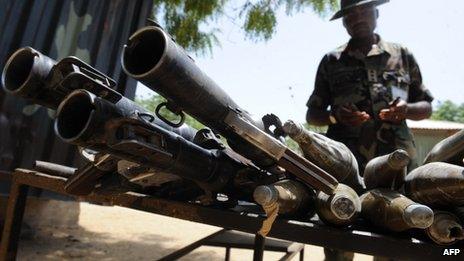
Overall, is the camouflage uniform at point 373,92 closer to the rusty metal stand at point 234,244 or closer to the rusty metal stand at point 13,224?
the rusty metal stand at point 234,244

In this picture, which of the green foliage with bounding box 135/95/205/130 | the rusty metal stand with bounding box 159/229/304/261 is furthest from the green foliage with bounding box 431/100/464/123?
the rusty metal stand with bounding box 159/229/304/261

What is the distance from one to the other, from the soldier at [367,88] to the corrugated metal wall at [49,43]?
230 centimetres

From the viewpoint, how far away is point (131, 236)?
4.63 metres

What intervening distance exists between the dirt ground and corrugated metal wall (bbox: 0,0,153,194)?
748 millimetres

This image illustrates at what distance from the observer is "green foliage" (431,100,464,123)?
3385 centimetres

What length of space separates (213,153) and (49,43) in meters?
2.87

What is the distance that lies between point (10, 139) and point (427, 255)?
10.4 ft

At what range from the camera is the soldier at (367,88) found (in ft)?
7.19

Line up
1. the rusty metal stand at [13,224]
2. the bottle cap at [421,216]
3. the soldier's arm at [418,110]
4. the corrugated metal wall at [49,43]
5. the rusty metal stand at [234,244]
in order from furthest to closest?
the corrugated metal wall at [49,43] → the rusty metal stand at [234,244] → the soldier's arm at [418,110] → the rusty metal stand at [13,224] → the bottle cap at [421,216]

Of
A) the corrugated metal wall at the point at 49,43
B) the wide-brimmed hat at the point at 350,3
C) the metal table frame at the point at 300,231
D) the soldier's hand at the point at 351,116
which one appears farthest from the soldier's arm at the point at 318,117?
the corrugated metal wall at the point at 49,43

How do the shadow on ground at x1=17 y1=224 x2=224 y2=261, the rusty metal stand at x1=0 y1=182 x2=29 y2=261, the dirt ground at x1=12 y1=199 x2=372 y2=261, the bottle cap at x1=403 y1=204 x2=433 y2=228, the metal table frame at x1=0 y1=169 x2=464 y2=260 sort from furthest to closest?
the dirt ground at x1=12 y1=199 x2=372 y2=261
the shadow on ground at x1=17 y1=224 x2=224 y2=261
the rusty metal stand at x1=0 y1=182 x2=29 y2=261
the metal table frame at x1=0 y1=169 x2=464 y2=260
the bottle cap at x1=403 y1=204 x2=433 y2=228

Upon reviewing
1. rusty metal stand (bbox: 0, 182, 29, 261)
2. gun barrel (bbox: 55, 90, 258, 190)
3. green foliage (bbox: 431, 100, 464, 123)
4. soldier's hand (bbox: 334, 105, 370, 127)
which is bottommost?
rusty metal stand (bbox: 0, 182, 29, 261)

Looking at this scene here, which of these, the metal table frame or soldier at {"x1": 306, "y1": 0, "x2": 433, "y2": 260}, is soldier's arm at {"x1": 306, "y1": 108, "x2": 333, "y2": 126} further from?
the metal table frame

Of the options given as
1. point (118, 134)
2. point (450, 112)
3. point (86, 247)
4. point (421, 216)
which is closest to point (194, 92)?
point (118, 134)
